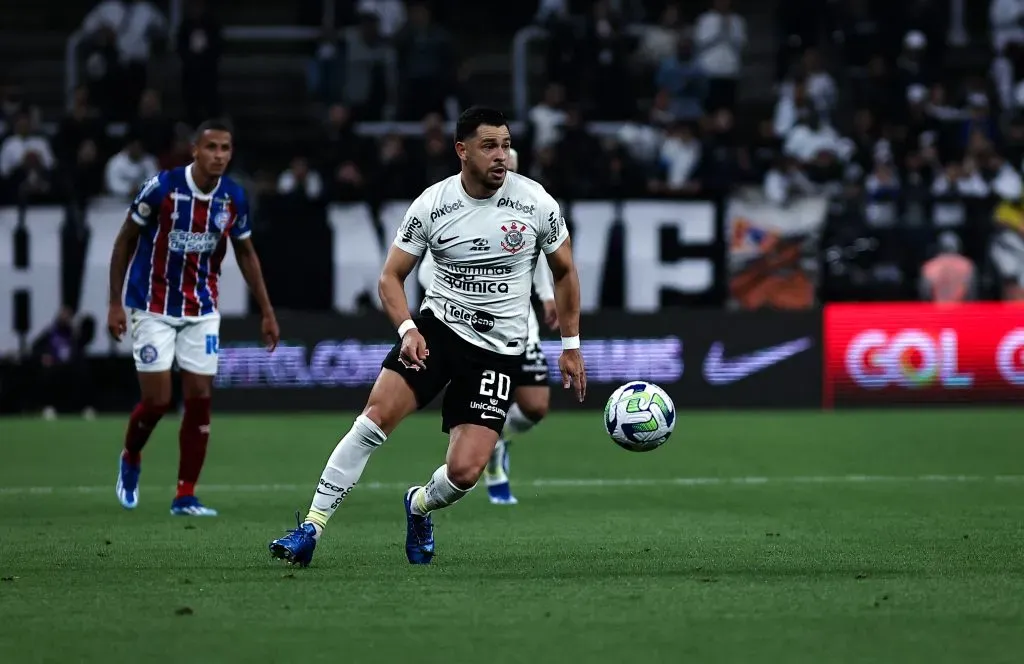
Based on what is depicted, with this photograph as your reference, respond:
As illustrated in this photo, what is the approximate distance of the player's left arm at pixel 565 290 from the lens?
825cm

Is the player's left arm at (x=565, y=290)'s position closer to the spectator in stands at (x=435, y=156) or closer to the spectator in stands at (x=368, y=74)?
the spectator in stands at (x=435, y=156)

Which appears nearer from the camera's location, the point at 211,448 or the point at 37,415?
the point at 211,448

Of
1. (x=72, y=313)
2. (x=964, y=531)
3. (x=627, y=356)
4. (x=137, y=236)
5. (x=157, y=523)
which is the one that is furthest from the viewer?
(x=72, y=313)

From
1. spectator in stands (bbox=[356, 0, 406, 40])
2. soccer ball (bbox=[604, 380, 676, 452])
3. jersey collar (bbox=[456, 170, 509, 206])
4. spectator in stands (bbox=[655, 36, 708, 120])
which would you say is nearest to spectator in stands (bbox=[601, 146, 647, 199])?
spectator in stands (bbox=[655, 36, 708, 120])

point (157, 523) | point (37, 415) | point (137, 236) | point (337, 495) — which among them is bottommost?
point (37, 415)

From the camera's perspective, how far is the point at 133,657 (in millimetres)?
5734

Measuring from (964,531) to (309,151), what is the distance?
15.6m

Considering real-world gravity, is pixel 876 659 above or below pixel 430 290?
below

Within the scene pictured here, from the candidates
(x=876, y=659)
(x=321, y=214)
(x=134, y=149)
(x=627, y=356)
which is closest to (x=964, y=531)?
(x=876, y=659)

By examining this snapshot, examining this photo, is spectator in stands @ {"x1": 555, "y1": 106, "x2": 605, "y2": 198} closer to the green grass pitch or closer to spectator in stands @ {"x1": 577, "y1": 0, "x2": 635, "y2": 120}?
spectator in stands @ {"x1": 577, "y1": 0, "x2": 635, "y2": 120}

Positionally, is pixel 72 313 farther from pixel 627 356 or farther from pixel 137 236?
pixel 137 236

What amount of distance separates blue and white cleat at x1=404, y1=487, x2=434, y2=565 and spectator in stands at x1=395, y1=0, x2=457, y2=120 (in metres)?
15.3

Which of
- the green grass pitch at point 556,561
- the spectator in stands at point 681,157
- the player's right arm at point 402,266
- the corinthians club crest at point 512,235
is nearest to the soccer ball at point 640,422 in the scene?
the green grass pitch at point 556,561

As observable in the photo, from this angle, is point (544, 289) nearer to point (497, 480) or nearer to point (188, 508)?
point (497, 480)
